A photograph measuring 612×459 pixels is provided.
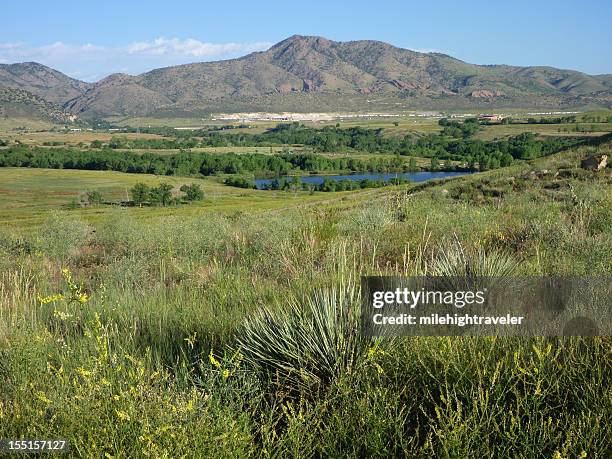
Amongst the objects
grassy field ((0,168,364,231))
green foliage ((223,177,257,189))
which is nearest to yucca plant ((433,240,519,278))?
grassy field ((0,168,364,231))

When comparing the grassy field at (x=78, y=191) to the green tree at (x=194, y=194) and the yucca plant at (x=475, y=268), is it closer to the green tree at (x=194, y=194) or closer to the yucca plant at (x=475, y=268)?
the green tree at (x=194, y=194)

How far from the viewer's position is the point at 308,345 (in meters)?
3.67

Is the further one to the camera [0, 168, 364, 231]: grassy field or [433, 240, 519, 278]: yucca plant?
[0, 168, 364, 231]: grassy field

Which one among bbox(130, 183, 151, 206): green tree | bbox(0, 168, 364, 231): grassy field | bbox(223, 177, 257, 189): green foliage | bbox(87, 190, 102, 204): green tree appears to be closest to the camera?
bbox(0, 168, 364, 231): grassy field

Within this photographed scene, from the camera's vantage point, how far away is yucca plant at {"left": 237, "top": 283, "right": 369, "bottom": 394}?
11.7ft

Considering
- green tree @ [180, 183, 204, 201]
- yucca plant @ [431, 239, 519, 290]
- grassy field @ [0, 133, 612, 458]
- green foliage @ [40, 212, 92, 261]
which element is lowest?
green tree @ [180, 183, 204, 201]

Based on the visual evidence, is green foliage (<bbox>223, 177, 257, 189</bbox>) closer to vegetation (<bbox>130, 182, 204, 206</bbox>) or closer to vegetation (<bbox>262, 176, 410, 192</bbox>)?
vegetation (<bbox>262, 176, 410, 192</bbox>)

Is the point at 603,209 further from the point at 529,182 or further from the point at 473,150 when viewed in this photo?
the point at 473,150

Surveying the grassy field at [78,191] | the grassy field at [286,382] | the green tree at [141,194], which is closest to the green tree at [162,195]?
the green tree at [141,194]

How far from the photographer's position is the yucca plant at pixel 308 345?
11.7 ft

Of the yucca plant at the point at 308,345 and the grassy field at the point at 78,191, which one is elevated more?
the yucca plant at the point at 308,345

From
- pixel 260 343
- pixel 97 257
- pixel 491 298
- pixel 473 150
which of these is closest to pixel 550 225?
pixel 491 298

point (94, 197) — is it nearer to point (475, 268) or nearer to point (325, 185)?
point (325, 185)

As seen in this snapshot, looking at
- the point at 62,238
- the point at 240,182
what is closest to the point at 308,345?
the point at 62,238
